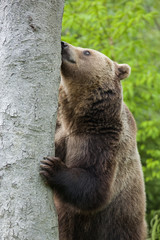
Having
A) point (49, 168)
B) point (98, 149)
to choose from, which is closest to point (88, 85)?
point (98, 149)

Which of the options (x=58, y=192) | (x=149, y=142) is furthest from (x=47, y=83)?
(x=149, y=142)

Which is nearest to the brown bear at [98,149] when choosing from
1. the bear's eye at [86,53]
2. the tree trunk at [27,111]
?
A: the bear's eye at [86,53]

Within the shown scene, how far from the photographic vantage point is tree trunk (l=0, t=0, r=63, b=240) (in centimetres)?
242

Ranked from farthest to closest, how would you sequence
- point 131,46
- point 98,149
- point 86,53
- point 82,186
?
point 131,46 < point 86,53 < point 98,149 < point 82,186

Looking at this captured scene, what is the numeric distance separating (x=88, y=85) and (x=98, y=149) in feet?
2.40

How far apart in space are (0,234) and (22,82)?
108cm

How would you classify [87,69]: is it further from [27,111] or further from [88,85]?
[27,111]

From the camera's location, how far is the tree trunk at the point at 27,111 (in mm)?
2420

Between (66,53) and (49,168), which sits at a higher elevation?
(66,53)

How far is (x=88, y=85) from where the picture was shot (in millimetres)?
3775

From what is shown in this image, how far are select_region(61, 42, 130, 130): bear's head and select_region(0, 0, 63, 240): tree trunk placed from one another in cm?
86

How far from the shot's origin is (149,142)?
7.70 meters

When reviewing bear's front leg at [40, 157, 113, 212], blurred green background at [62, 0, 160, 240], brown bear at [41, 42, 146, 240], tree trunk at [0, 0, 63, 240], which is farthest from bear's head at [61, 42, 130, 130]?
blurred green background at [62, 0, 160, 240]

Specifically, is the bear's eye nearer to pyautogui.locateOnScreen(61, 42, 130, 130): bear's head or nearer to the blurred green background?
pyautogui.locateOnScreen(61, 42, 130, 130): bear's head
